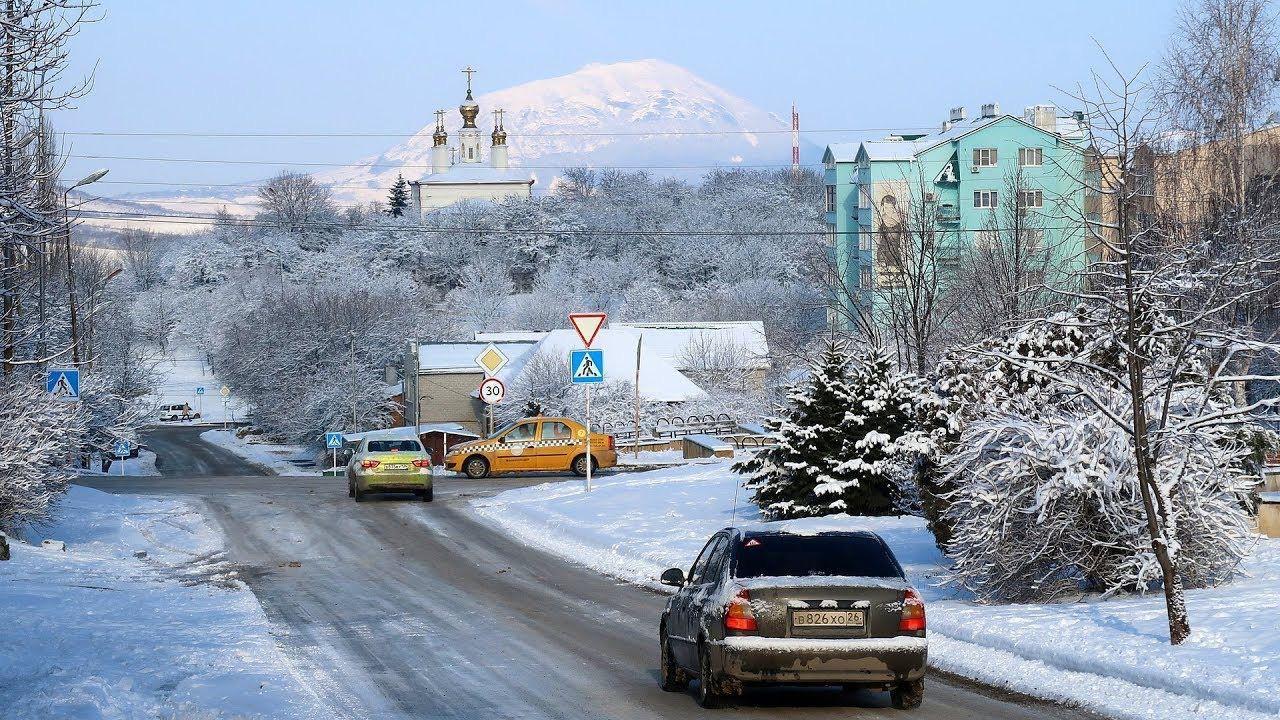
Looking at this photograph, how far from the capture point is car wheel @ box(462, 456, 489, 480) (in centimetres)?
4034

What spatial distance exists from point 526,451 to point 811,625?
30162mm

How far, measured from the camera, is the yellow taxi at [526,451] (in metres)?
40.3

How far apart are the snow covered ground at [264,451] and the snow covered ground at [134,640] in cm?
4483

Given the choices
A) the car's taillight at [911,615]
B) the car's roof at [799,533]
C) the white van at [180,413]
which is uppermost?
the car's roof at [799,533]

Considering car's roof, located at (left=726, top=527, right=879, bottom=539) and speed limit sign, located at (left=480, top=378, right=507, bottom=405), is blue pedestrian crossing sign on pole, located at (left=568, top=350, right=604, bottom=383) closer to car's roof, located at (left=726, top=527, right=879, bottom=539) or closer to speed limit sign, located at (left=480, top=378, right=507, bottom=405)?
speed limit sign, located at (left=480, top=378, right=507, bottom=405)

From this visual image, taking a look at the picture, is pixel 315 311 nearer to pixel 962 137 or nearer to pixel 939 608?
pixel 962 137

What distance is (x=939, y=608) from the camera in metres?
15.3

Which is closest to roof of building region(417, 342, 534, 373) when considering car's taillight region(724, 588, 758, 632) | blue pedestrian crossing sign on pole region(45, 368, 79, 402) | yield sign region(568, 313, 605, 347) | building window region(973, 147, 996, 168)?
building window region(973, 147, 996, 168)

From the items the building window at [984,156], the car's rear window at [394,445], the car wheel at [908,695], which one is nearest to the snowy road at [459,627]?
the car wheel at [908,695]

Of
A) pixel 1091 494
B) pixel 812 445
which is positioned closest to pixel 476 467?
pixel 812 445

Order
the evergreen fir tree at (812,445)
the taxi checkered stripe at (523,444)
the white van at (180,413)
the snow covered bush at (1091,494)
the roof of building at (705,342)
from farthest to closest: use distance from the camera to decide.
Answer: the white van at (180,413)
the roof of building at (705,342)
the taxi checkered stripe at (523,444)
the evergreen fir tree at (812,445)
the snow covered bush at (1091,494)

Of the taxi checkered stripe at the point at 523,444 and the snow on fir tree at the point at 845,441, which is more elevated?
the snow on fir tree at the point at 845,441

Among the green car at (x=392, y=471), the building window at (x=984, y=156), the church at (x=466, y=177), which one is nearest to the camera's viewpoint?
the green car at (x=392, y=471)

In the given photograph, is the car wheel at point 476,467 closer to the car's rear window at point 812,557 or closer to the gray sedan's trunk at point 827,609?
the car's rear window at point 812,557
